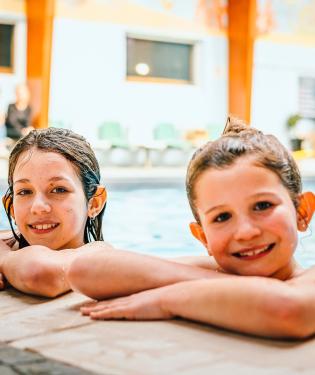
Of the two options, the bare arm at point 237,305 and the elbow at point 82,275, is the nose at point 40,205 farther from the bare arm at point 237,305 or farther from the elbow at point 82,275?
the bare arm at point 237,305

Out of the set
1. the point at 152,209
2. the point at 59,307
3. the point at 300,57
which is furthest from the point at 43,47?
the point at 59,307

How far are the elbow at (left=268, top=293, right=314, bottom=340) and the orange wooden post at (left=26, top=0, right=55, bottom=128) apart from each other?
45.4 ft

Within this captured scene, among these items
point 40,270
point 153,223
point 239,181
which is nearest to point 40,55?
point 153,223

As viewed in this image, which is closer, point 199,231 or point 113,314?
point 113,314

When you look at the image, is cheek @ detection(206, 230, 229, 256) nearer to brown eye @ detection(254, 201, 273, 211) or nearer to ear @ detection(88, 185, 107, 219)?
brown eye @ detection(254, 201, 273, 211)

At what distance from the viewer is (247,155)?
6.84 ft

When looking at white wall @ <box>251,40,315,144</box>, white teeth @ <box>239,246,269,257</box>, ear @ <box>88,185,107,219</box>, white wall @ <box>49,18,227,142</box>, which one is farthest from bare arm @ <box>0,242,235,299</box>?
white wall @ <box>251,40,315,144</box>

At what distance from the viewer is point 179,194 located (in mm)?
11203

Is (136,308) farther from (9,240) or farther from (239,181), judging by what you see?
(9,240)

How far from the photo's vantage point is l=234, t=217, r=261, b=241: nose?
1.95 meters

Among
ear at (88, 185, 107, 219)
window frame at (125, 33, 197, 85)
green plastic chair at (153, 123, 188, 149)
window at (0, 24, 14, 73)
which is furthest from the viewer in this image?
window frame at (125, 33, 197, 85)

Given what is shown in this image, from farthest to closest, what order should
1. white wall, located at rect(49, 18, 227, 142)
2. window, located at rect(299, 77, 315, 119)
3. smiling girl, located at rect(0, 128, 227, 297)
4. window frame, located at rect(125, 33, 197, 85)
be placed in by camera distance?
window, located at rect(299, 77, 315, 119) < window frame, located at rect(125, 33, 197, 85) < white wall, located at rect(49, 18, 227, 142) < smiling girl, located at rect(0, 128, 227, 297)

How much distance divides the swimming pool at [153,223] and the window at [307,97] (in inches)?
328

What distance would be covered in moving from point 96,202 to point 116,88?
46.1 ft
